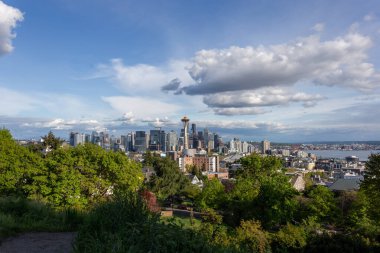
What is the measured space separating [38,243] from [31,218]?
2.05 meters

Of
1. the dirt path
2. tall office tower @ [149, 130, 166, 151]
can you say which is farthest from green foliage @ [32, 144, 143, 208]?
tall office tower @ [149, 130, 166, 151]

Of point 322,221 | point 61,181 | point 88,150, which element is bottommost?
point 322,221

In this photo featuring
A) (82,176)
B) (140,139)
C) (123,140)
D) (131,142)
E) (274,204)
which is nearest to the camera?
(82,176)

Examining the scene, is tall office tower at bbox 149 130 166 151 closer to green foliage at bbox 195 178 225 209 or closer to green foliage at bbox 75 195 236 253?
green foliage at bbox 195 178 225 209

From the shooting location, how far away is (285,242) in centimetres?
1412

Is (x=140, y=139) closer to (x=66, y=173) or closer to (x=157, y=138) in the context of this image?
(x=157, y=138)

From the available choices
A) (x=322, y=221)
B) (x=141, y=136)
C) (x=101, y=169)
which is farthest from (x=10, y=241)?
(x=141, y=136)

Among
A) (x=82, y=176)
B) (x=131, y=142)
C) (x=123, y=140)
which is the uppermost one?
(x=123, y=140)

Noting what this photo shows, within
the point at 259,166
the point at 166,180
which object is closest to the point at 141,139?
the point at 166,180

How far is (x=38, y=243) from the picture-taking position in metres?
6.54

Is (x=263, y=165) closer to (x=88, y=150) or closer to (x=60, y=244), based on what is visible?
(x=88, y=150)

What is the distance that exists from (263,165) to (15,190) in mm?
20536

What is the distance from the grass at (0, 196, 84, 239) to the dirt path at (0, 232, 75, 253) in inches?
11.5

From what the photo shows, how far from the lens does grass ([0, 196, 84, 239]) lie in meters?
7.39
